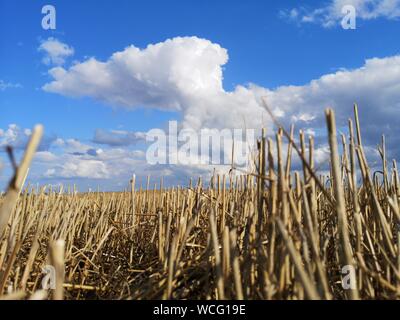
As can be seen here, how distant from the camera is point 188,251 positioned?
276cm

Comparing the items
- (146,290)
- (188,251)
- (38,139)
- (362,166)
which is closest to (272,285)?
(146,290)

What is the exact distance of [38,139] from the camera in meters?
0.98

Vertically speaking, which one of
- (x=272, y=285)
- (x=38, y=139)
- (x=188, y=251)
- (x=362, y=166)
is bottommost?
(x=272, y=285)

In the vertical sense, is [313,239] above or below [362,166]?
below

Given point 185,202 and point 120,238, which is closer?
point 185,202
